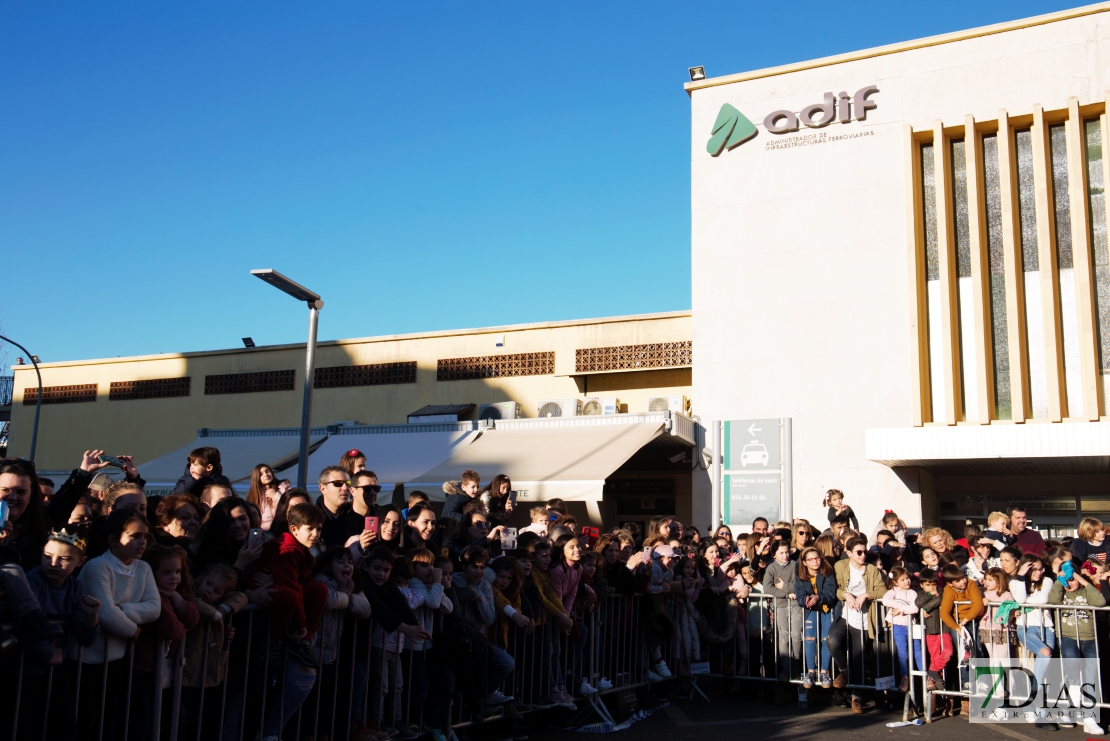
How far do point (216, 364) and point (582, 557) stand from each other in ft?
69.9

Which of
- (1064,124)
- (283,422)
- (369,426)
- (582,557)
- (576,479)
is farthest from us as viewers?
(283,422)

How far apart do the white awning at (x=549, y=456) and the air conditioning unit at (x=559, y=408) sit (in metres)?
1.46

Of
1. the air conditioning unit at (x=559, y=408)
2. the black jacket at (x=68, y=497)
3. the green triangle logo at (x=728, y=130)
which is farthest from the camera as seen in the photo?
the air conditioning unit at (x=559, y=408)

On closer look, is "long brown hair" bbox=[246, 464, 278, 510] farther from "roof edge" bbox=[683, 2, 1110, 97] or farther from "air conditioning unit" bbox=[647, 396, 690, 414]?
"roof edge" bbox=[683, 2, 1110, 97]

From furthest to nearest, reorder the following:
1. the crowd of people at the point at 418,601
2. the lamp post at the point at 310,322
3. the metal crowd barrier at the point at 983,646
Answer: the lamp post at the point at 310,322 → the metal crowd barrier at the point at 983,646 → the crowd of people at the point at 418,601

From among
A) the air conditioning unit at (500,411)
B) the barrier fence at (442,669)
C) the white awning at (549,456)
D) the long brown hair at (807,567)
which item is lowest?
the barrier fence at (442,669)

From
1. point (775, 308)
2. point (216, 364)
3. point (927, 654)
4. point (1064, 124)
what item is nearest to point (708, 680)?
point (927, 654)

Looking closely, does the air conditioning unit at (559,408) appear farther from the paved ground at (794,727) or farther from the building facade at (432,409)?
the paved ground at (794,727)

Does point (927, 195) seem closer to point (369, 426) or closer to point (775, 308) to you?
point (775, 308)

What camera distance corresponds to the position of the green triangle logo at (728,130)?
20.1m

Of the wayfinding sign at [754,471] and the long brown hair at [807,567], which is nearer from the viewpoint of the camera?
the long brown hair at [807,567]

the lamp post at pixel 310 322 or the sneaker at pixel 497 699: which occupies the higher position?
the lamp post at pixel 310 322

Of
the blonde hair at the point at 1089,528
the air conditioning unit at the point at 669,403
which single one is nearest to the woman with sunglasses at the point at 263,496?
the blonde hair at the point at 1089,528

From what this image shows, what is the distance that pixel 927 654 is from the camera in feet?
29.8
